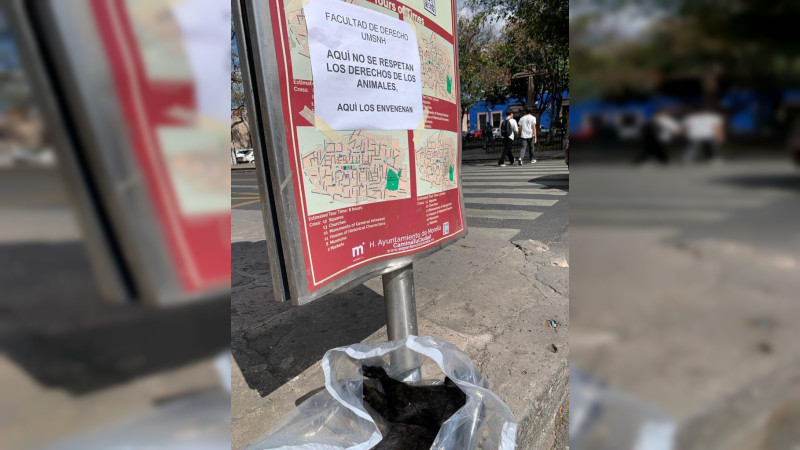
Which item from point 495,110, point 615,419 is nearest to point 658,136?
point 615,419

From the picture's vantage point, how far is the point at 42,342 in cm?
45

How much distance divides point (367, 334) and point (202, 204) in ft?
7.51

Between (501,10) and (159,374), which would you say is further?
(501,10)

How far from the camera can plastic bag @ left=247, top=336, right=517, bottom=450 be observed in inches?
60.6

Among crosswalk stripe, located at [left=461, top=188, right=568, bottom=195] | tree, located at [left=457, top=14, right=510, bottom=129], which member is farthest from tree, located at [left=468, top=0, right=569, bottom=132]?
crosswalk stripe, located at [left=461, top=188, right=568, bottom=195]

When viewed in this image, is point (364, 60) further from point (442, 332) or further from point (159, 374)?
point (442, 332)

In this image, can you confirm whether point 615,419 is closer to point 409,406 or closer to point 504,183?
point 409,406

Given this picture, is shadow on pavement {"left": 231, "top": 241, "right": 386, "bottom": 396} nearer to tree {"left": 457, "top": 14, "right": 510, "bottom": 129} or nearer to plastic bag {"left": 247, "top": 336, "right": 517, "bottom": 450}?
plastic bag {"left": 247, "top": 336, "right": 517, "bottom": 450}

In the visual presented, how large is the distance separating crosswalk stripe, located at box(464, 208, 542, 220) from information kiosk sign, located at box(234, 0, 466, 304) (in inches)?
160

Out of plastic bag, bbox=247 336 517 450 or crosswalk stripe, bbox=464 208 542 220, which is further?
crosswalk stripe, bbox=464 208 542 220

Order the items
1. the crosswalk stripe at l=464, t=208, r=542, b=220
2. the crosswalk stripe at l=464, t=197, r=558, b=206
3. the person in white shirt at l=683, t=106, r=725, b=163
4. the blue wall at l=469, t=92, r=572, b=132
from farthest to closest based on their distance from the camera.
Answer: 1. the blue wall at l=469, t=92, r=572, b=132
2. the crosswalk stripe at l=464, t=197, r=558, b=206
3. the crosswalk stripe at l=464, t=208, r=542, b=220
4. the person in white shirt at l=683, t=106, r=725, b=163

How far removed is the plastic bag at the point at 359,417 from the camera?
5.05 ft

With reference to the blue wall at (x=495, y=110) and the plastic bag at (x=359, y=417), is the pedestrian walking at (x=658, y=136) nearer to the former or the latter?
the plastic bag at (x=359, y=417)

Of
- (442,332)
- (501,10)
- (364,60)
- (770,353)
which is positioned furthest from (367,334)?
(501,10)
